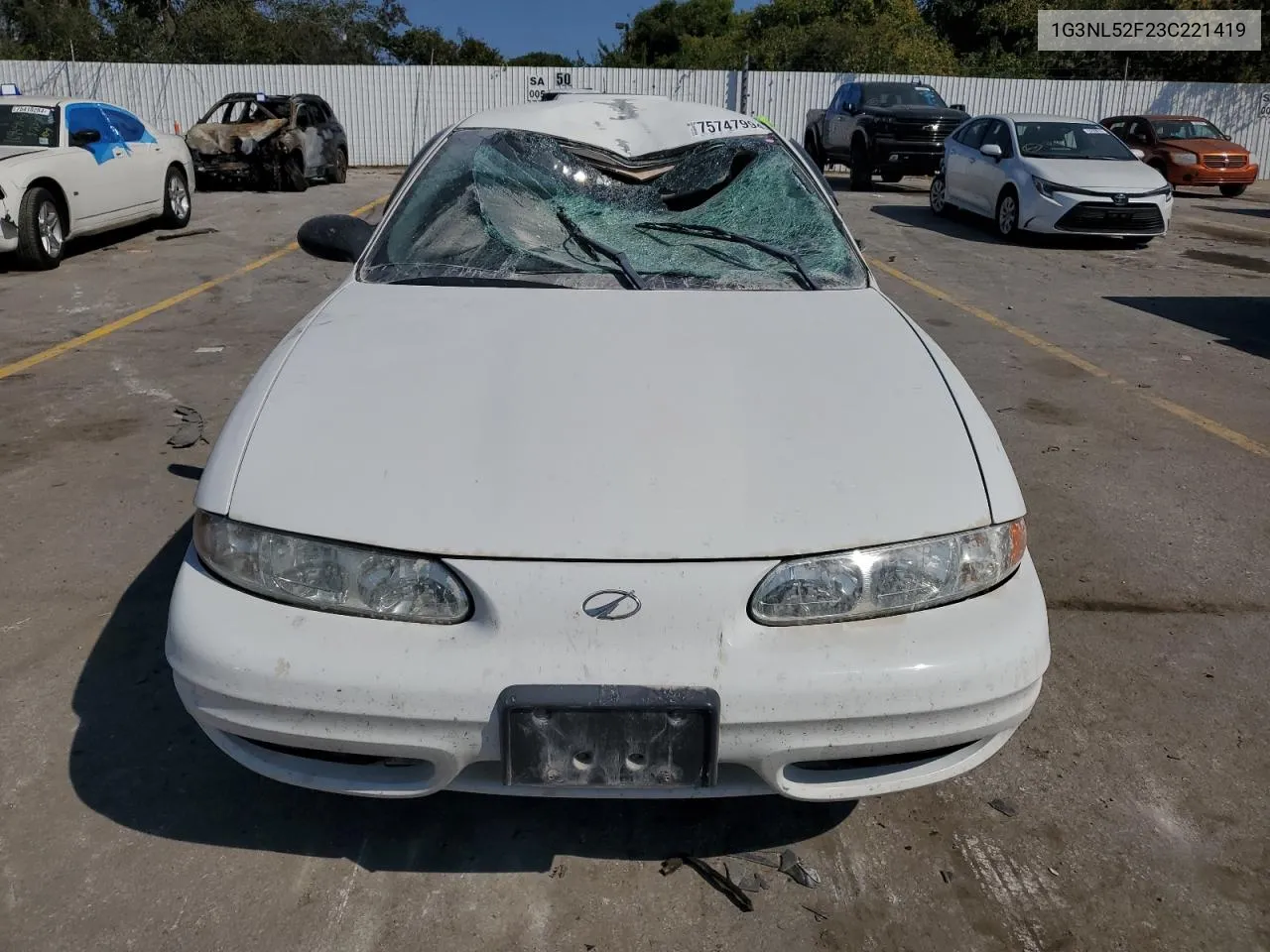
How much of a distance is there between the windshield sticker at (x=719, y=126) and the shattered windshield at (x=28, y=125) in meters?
8.45

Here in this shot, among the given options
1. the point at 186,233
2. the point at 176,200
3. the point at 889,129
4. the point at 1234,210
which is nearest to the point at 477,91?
the point at 889,129

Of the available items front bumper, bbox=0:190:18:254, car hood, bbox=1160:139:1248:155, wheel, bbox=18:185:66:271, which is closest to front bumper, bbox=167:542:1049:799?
front bumper, bbox=0:190:18:254

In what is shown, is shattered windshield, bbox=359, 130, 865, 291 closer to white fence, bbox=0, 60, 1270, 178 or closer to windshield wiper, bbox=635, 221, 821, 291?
windshield wiper, bbox=635, 221, 821, 291

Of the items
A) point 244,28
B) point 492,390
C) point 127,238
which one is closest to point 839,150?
point 127,238

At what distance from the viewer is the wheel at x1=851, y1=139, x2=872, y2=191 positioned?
1753cm

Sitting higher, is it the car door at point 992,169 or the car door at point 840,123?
the car door at point 840,123

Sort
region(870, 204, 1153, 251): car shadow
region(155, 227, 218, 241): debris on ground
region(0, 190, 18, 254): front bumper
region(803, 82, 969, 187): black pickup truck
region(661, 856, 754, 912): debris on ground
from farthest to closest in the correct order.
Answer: region(803, 82, 969, 187): black pickup truck, region(870, 204, 1153, 251): car shadow, region(155, 227, 218, 241): debris on ground, region(0, 190, 18, 254): front bumper, region(661, 856, 754, 912): debris on ground

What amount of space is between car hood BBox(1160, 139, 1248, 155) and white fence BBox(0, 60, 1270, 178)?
723 centimetres

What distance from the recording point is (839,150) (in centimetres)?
1886

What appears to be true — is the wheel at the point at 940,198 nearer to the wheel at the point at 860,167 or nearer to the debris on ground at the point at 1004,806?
the wheel at the point at 860,167

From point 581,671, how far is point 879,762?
0.66 metres

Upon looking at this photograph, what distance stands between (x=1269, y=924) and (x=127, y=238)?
1228cm

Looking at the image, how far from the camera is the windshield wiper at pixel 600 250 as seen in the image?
9.72 ft

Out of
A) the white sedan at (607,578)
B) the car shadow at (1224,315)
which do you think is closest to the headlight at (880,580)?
the white sedan at (607,578)
